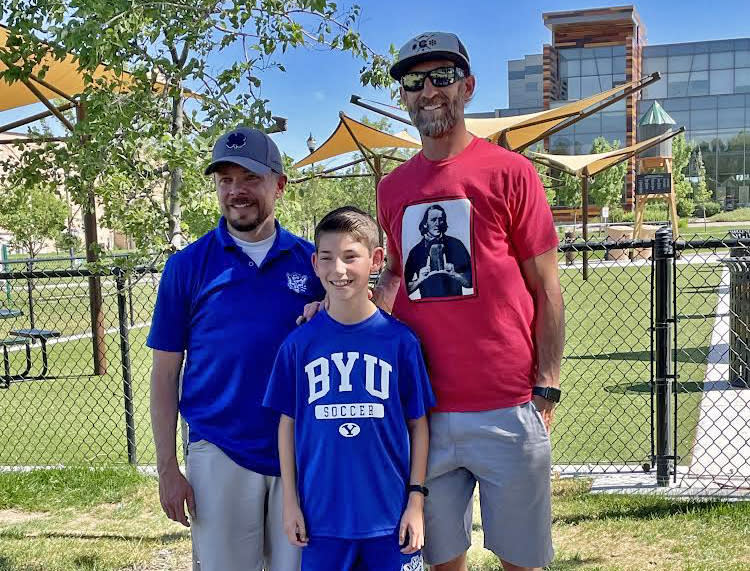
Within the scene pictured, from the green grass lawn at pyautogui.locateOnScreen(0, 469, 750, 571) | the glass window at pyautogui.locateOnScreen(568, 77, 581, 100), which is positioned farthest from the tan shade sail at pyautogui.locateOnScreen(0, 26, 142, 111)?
the glass window at pyautogui.locateOnScreen(568, 77, 581, 100)

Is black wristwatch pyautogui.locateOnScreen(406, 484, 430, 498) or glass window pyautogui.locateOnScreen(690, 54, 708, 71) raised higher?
glass window pyautogui.locateOnScreen(690, 54, 708, 71)

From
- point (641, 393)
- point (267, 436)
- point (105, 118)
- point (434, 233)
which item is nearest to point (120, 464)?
point (105, 118)

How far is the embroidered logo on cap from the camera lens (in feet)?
7.98

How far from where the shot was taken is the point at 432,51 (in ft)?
7.69

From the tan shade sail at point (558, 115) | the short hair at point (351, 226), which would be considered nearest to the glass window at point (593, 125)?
the tan shade sail at point (558, 115)

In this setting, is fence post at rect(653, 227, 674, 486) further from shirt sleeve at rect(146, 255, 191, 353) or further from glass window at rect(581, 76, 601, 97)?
glass window at rect(581, 76, 601, 97)

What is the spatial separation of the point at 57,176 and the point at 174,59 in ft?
4.13

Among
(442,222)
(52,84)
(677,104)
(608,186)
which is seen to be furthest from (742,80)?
(442,222)

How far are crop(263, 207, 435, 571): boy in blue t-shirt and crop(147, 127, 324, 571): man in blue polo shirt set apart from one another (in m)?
0.13

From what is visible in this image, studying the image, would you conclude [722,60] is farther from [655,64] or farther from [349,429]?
[349,429]

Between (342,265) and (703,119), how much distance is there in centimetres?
7434

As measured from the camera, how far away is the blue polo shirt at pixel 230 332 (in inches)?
93.6

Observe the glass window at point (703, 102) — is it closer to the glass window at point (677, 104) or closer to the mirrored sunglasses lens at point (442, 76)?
the glass window at point (677, 104)

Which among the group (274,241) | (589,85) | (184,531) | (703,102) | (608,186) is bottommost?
(184,531)
